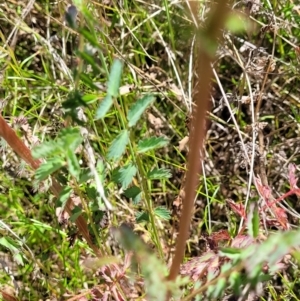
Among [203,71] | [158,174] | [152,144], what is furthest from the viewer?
[158,174]

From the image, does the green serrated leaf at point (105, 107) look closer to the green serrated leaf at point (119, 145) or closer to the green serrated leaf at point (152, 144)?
the green serrated leaf at point (119, 145)

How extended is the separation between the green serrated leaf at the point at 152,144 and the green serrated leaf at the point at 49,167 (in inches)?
7.4

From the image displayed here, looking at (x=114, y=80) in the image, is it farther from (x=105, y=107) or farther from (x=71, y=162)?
(x=71, y=162)

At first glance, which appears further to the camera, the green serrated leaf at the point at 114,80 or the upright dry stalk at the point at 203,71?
the green serrated leaf at the point at 114,80

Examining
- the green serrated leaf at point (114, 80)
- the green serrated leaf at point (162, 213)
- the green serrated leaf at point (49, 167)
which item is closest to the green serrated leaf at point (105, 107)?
the green serrated leaf at point (114, 80)

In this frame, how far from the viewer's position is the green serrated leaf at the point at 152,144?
45.7 inches

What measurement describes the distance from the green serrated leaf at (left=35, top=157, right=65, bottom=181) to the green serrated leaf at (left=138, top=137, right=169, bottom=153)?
0.19 meters

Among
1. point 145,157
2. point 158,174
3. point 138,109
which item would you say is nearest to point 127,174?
point 158,174

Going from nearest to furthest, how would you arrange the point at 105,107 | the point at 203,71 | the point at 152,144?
the point at 203,71 → the point at 105,107 → the point at 152,144

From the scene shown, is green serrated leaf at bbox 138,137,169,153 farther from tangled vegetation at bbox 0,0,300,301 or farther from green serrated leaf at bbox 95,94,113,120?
green serrated leaf at bbox 95,94,113,120

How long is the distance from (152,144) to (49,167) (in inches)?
8.8

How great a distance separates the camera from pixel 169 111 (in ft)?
7.24

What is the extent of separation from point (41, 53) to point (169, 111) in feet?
1.83

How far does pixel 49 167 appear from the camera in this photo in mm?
1083
